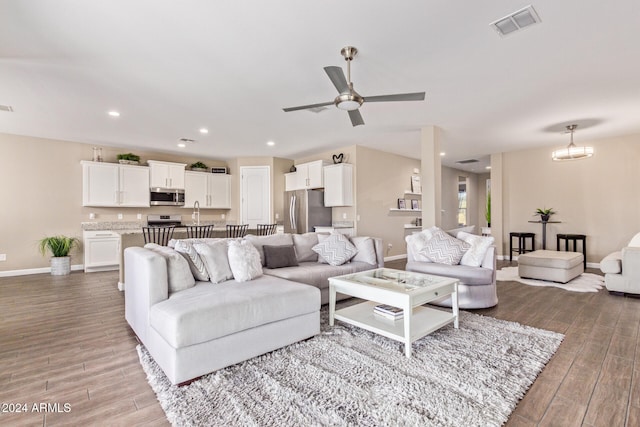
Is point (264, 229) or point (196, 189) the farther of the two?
point (196, 189)

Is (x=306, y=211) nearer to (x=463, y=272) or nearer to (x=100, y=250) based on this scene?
(x=463, y=272)

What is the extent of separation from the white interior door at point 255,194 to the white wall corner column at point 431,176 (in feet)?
13.1

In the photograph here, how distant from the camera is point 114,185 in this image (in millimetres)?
6391

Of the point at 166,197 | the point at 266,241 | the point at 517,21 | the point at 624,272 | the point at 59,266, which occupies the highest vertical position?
the point at 517,21

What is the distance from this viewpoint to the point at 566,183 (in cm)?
675

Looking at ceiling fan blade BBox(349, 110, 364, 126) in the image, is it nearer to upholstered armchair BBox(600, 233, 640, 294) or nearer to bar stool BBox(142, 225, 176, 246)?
bar stool BBox(142, 225, 176, 246)

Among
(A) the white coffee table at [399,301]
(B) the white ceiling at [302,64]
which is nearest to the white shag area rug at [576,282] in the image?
(B) the white ceiling at [302,64]

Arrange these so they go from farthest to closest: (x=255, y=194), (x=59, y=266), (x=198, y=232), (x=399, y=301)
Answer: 1. (x=255, y=194)
2. (x=59, y=266)
3. (x=198, y=232)
4. (x=399, y=301)

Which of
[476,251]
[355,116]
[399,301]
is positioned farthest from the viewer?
[476,251]

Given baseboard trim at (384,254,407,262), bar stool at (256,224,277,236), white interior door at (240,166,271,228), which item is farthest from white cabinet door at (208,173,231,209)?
baseboard trim at (384,254,407,262)

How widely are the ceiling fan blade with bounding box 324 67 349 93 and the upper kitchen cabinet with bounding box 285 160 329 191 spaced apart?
4177mm

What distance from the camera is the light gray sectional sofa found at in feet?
6.47

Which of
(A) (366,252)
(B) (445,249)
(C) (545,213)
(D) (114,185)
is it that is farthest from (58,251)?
(C) (545,213)

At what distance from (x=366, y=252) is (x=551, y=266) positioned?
3.06 m
